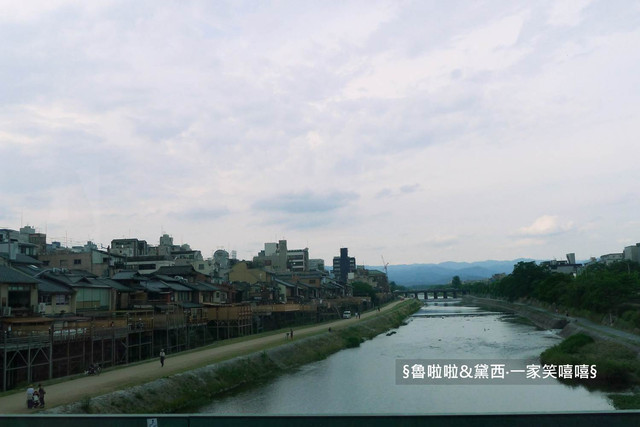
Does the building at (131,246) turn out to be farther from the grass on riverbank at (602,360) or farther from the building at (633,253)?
the building at (633,253)

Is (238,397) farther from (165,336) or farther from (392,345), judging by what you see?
(392,345)

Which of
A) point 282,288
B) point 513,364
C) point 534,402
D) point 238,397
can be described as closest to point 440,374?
point 513,364

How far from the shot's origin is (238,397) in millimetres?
30922

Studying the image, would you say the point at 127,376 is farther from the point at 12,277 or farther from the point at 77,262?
the point at 77,262

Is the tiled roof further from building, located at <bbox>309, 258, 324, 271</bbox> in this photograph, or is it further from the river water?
building, located at <bbox>309, 258, 324, 271</bbox>

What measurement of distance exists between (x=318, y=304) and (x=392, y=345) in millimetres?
27128

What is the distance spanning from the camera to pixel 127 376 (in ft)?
95.0

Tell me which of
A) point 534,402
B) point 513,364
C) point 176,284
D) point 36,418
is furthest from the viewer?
point 176,284

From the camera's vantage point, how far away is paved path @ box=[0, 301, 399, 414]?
874 inches

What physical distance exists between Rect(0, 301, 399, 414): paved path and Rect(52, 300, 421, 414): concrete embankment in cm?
65

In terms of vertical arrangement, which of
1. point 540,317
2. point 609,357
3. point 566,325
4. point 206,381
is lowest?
point 540,317

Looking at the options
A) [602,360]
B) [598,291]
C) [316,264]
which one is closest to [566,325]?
[598,291]

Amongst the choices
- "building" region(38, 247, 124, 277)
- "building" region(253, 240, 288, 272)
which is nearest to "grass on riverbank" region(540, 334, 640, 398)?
Result: "building" region(38, 247, 124, 277)

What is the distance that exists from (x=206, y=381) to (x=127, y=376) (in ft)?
15.6
